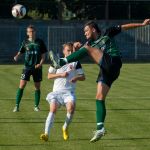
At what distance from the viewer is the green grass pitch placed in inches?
466

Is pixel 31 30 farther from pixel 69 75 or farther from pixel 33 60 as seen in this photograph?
pixel 69 75

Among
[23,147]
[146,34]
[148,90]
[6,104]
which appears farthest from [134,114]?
[146,34]

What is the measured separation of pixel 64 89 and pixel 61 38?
39.0 meters

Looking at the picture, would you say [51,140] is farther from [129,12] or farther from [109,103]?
[129,12]

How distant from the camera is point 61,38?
168ft

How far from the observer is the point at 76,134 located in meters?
13.1

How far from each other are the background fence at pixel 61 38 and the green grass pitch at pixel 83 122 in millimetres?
26147

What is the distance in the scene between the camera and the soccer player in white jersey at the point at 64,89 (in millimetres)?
12059

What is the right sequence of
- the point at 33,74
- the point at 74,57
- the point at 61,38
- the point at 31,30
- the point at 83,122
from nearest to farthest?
the point at 74,57 < the point at 83,122 < the point at 31,30 < the point at 33,74 < the point at 61,38

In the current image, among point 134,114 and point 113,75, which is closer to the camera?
point 113,75

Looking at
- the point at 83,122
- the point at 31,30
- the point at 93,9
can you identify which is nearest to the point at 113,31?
the point at 83,122

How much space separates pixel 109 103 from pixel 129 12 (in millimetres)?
41349

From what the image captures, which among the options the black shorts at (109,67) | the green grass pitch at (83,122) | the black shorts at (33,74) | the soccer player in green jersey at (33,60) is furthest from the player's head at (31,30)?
the black shorts at (109,67)

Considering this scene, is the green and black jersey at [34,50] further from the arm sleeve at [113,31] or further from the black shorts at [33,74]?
the arm sleeve at [113,31]
